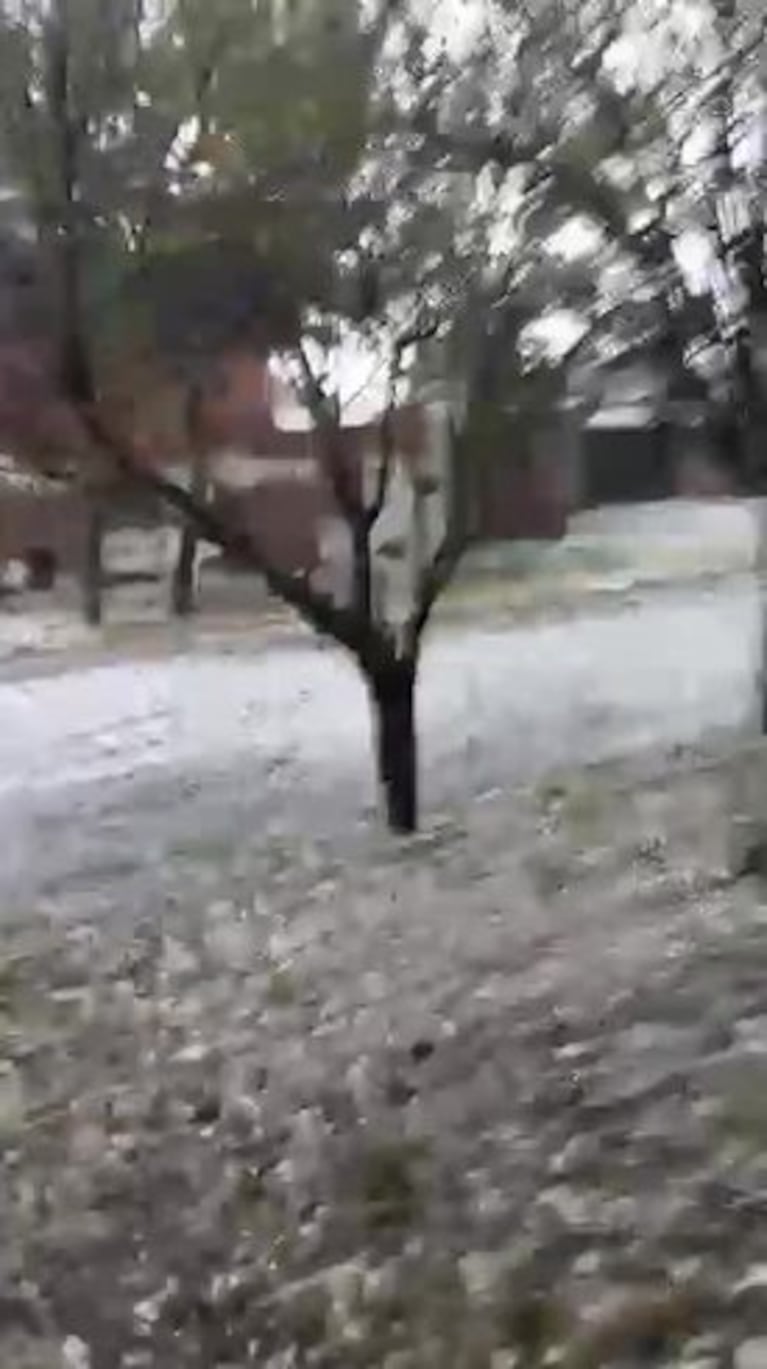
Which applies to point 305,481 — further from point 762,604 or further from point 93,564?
point 93,564

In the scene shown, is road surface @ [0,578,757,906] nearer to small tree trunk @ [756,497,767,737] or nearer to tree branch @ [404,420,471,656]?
small tree trunk @ [756,497,767,737]

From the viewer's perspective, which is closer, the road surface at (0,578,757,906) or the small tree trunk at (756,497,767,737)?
the road surface at (0,578,757,906)

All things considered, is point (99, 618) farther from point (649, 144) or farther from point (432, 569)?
point (649, 144)

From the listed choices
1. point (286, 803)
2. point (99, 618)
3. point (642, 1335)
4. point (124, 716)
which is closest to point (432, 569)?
point (286, 803)

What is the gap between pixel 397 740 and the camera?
37.8 ft

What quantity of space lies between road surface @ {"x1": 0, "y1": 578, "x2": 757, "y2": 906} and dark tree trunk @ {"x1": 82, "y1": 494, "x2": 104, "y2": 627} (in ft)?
2.37

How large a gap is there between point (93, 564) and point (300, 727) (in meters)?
2.26

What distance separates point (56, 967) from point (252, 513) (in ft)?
10.0

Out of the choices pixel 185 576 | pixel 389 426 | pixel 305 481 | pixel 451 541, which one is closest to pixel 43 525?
pixel 305 481

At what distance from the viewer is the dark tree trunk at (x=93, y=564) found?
11.2 m

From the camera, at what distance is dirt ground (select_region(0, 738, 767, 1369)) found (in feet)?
14.2

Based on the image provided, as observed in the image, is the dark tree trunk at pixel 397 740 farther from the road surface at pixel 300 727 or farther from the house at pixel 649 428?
the house at pixel 649 428

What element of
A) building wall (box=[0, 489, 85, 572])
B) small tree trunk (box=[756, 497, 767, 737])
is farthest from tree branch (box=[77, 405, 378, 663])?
small tree trunk (box=[756, 497, 767, 737])

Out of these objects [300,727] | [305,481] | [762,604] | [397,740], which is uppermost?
[305,481]
